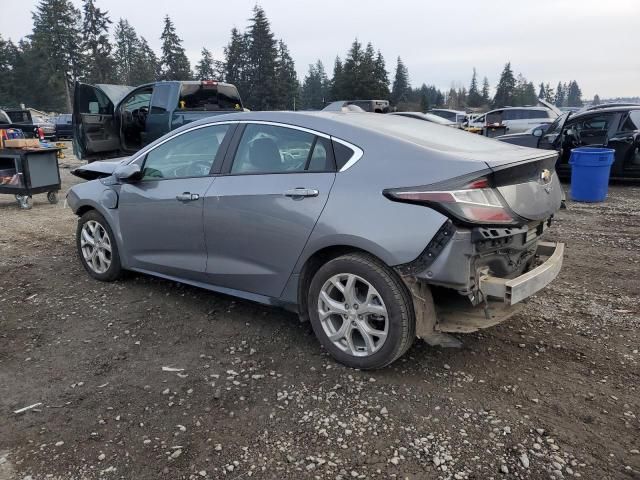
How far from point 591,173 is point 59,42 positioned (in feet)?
256

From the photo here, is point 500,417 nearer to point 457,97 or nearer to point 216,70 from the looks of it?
point 216,70

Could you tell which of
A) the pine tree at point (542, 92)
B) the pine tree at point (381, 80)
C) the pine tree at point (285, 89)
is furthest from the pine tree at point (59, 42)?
the pine tree at point (542, 92)

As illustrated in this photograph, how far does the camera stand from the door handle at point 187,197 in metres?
3.96

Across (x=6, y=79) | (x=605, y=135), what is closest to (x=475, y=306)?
(x=605, y=135)

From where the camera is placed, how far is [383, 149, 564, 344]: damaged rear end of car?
2812 mm

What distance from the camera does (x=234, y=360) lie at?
3.52m

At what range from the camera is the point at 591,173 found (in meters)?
8.84

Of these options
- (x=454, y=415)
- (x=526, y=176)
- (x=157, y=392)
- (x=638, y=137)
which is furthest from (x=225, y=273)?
(x=638, y=137)

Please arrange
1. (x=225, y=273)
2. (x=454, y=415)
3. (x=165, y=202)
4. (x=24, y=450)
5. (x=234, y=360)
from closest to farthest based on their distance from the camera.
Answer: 1. (x=24, y=450)
2. (x=454, y=415)
3. (x=234, y=360)
4. (x=225, y=273)
5. (x=165, y=202)

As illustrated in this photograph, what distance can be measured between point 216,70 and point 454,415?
309ft

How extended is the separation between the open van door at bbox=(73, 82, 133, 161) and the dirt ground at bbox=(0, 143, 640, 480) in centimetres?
753

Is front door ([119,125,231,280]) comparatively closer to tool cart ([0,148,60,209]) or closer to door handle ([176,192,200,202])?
door handle ([176,192,200,202])

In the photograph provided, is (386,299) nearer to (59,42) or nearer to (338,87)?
(338,87)

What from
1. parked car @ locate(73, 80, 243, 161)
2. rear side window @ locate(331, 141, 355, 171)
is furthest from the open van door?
rear side window @ locate(331, 141, 355, 171)
